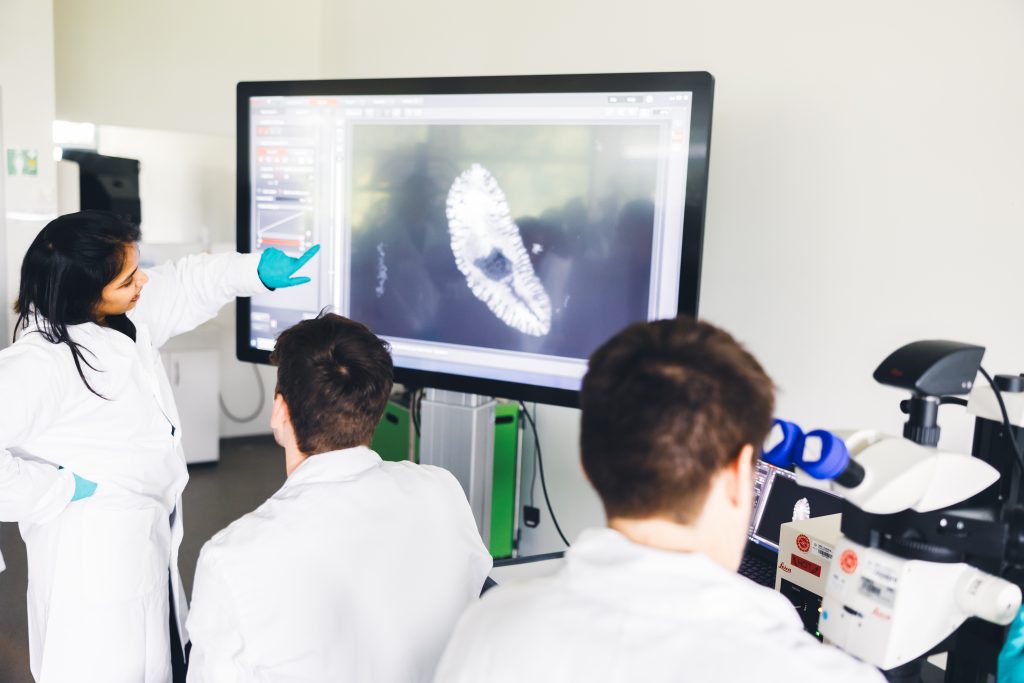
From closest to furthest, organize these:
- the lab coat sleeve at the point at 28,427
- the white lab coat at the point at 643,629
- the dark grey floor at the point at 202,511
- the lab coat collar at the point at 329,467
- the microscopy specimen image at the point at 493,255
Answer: the white lab coat at the point at 643,629 → the lab coat collar at the point at 329,467 → the lab coat sleeve at the point at 28,427 → the microscopy specimen image at the point at 493,255 → the dark grey floor at the point at 202,511

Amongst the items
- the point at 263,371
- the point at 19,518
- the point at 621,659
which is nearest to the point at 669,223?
the point at 621,659

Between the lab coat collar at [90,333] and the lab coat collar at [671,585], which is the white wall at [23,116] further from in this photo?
the lab coat collar at [671,585]


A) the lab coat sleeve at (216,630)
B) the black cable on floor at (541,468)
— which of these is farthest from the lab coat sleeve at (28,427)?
the black cable on floor at (541,468)

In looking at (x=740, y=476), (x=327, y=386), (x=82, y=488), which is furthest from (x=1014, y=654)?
(x=82, y=488)

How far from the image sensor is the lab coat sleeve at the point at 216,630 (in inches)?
49.3

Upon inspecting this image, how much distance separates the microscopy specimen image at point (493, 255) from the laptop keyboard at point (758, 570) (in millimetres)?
733

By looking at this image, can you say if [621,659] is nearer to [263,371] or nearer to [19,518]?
[19,518]

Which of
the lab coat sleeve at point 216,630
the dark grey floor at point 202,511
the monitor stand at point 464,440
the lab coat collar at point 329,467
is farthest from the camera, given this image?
the dark grey floor at point 202,511

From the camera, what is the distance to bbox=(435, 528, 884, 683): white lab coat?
2.53 ft

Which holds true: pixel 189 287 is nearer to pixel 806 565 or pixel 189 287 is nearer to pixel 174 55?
pixel 806 565

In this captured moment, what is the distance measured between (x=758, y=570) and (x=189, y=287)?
5.13ft

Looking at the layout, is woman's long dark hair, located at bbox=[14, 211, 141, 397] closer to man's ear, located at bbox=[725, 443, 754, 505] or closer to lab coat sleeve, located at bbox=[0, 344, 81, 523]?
lab coat sleeve, located at bbox=[0, 344, 81, 523]

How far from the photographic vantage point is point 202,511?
13.2ft

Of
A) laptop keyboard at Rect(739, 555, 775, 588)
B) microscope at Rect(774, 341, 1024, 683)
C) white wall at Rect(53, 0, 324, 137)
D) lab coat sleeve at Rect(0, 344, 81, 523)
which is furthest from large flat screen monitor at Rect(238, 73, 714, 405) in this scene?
white wall at Rect(53, 0, 324, 137)
